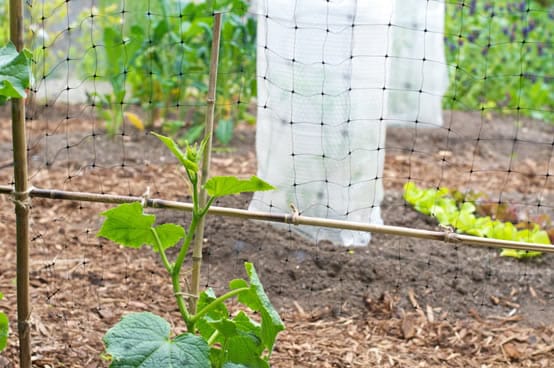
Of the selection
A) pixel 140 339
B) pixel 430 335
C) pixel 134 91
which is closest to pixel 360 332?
pixel 430 335

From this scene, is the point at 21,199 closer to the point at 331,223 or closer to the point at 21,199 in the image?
the point at 21,199

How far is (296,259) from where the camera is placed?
3.10m

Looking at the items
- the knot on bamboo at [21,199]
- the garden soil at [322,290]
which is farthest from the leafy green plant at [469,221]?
the knot on bamboo at [21,199]

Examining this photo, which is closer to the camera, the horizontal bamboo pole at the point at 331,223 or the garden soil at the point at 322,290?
the horizontal bamboo pole at the point at 331,223

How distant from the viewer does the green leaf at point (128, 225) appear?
1.93 metres

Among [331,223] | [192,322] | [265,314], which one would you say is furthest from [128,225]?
[331,223]

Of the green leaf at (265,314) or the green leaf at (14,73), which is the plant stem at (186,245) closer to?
the green leaf at (265,314)

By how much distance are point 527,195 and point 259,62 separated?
1.90 m

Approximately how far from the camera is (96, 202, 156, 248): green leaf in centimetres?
193

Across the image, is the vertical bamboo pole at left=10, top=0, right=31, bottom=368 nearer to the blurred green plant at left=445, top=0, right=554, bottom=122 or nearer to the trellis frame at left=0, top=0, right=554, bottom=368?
the trellis frame at left=0, top=0, right=554, bottom=368

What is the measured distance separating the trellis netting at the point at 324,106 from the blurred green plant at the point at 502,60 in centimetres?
313

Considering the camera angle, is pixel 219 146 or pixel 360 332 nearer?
pixel 360 332

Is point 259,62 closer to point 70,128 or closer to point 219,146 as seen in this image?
point 219,146

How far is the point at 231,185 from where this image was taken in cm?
187
